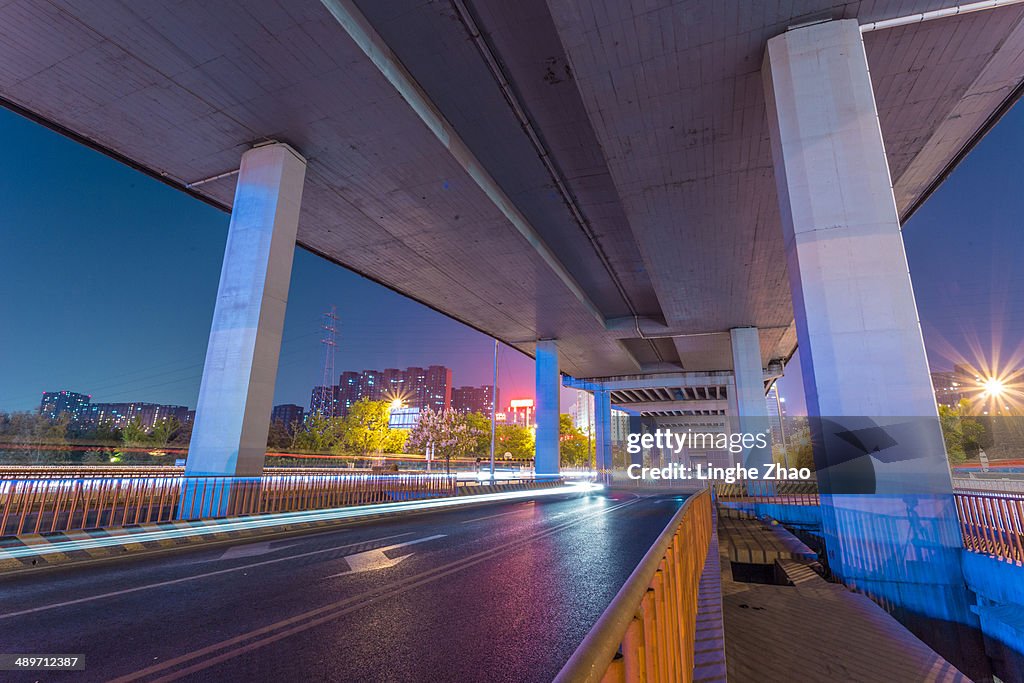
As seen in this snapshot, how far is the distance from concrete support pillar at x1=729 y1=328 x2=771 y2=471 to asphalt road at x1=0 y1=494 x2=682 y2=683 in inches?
886

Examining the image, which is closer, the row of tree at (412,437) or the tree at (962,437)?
the tree at (962,437)

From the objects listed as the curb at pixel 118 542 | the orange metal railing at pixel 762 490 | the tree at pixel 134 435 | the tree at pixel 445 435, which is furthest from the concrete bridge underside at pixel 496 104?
the tree at pixel 445 435

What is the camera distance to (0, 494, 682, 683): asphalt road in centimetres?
389

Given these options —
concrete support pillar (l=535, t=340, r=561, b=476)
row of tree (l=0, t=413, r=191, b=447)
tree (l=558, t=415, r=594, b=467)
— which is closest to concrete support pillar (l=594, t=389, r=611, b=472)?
concrete support pillar (l=535, t=340, r=561, b=476)

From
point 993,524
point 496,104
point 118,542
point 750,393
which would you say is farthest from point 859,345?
point 750,393

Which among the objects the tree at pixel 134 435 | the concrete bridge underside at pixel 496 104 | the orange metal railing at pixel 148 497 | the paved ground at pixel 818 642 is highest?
the concrete bridge underside at pixel 496 104

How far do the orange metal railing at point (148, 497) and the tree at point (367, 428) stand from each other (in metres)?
39.2

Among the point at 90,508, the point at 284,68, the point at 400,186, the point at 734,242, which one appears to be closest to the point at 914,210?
the point at 734,242

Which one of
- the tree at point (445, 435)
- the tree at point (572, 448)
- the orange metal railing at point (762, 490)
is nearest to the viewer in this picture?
the orange metal railing at point (762, 490)

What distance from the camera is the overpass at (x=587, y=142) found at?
842 cm

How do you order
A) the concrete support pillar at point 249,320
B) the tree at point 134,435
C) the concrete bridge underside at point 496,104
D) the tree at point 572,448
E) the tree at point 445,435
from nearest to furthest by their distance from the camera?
1. the concrete bridge underside at point 496,104
2. the concrete support pillar at point 249,320
3. the tree at point 134,435
4. the tree at point 445,435
5. the tree at point 572,448

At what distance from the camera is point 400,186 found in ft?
52.0

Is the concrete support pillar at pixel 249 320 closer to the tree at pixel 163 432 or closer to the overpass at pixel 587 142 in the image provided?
the overpass at pixel 587 142

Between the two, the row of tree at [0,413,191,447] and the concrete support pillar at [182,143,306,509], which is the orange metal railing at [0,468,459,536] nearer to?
the concrete support pillar at [182,143,306,509]
